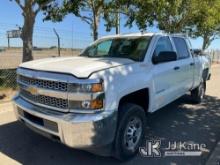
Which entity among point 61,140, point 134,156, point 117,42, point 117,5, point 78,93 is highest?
point 117,5

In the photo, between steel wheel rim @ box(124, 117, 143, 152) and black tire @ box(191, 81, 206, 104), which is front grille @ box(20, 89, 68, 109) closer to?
steel wheel rim @ box(124, 117, 143, 152)

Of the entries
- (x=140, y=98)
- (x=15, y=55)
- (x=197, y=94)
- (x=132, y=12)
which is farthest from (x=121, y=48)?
(x=15, y=55)

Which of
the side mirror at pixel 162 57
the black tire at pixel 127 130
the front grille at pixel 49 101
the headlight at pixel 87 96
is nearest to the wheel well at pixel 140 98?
the black tire at pixel 127 130

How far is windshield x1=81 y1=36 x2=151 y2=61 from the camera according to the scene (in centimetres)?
532

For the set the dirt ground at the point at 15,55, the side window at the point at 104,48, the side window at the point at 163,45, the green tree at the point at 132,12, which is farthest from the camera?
the dirt ground at the point at 15,55

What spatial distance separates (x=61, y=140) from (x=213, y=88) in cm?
897

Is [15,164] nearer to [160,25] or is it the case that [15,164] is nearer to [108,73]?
[108,73]

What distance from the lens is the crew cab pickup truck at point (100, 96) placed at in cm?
389

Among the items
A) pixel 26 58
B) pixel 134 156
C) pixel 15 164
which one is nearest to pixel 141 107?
pixel 134 156

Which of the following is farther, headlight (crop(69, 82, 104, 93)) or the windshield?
the windshield

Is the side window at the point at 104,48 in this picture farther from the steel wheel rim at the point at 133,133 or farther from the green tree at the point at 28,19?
the green tree at the point at 28,19

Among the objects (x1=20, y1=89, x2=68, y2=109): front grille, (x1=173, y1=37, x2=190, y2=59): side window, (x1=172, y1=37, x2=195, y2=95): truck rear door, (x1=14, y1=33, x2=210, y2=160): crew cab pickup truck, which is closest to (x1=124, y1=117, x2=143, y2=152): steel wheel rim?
(x1=14, y1=33, x2=210, y2=160): crew cab pickup truck

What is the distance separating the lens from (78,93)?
3.89 metres

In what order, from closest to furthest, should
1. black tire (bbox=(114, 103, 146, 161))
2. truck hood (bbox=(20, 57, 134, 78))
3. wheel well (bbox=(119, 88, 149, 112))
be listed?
truck hood (bbox=(20, 57, 134, 78))
black tire (bbox=(114, 103, 146, 161))
wheel well (bbox=(119, 88, 149, 112))
